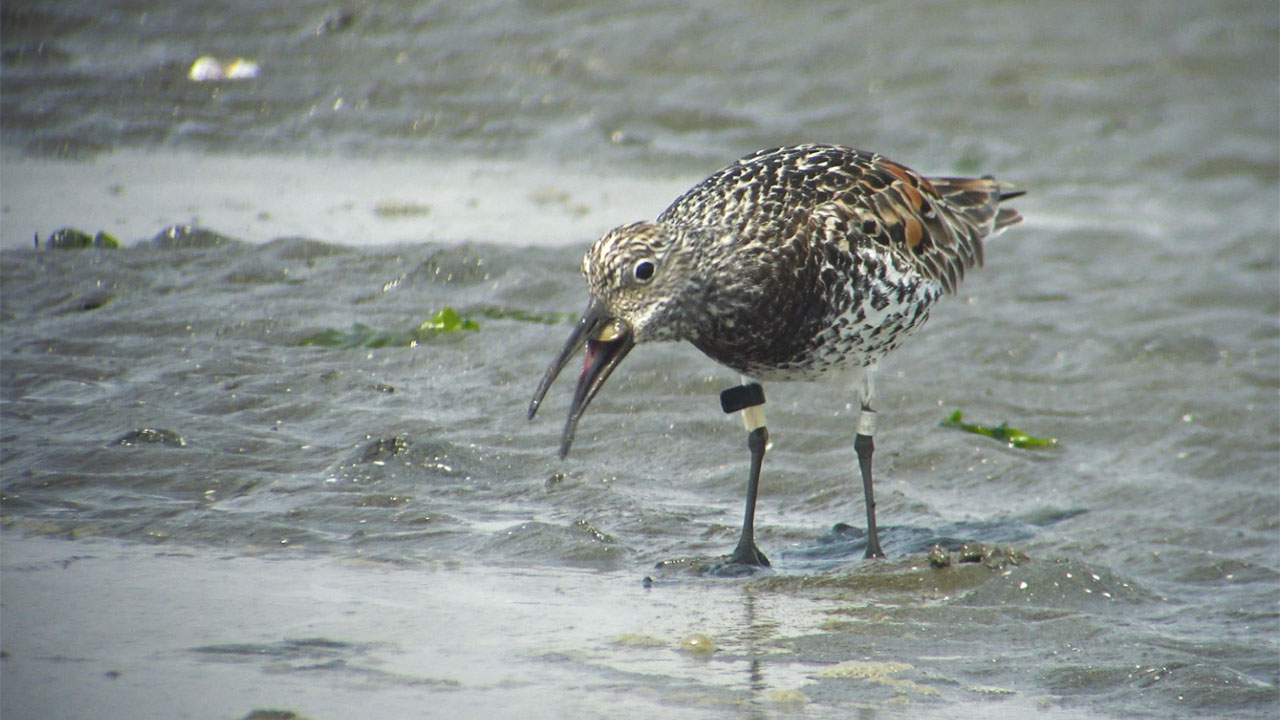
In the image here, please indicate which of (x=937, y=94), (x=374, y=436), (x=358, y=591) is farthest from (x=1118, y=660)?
(x=937, y=94)

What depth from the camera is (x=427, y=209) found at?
1059cm

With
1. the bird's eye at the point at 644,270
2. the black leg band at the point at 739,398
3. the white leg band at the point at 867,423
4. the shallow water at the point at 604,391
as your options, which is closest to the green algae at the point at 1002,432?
the shallow water at the point at 604,391

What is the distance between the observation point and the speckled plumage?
17.9 feet

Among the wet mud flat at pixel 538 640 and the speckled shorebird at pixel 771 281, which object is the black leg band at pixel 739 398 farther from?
the wet mud flat at pixel 538 640

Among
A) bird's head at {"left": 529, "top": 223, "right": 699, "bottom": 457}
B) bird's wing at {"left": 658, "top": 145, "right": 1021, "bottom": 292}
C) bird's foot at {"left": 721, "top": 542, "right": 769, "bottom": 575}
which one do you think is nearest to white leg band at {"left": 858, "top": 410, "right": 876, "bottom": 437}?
bird's wing at {"left": 658, "top": 145, "right": 1021, "bottom": 292}

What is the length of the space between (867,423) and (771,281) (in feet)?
3.81

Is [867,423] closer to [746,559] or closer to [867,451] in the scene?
[867,451]

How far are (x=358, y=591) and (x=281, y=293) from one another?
156 inches

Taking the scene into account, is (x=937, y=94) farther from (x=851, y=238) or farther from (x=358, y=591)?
(x=358, y=591)

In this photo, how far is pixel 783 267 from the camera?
5.67m

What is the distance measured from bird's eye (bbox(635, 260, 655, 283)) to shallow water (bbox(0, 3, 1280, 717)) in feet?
3.58

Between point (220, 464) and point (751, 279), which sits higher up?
point (751, 279)

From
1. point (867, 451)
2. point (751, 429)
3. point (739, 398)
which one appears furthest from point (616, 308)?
point (867, 451)

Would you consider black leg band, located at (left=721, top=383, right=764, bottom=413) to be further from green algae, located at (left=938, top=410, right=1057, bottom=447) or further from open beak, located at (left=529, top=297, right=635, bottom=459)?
green algae, located at (left=938, top=410, right=1057, bottom=447)
